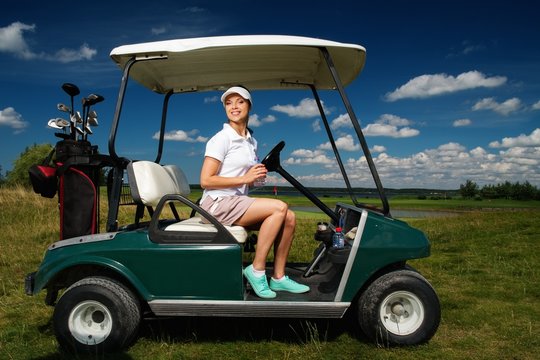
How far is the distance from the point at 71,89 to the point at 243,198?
1.81 metres

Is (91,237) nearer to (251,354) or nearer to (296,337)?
(251,354)

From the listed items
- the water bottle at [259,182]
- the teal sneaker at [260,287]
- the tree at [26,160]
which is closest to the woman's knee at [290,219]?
the water bottle at [259,182]

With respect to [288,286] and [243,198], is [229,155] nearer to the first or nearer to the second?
[243,198]

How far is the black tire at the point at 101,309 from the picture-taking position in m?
3.42

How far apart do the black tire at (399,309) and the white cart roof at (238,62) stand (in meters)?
1.75

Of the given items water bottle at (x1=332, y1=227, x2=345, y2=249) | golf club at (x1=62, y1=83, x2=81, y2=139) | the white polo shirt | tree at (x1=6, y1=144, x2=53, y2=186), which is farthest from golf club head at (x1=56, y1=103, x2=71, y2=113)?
tree at (x1=6, y1=144, x2=53, y2=186)

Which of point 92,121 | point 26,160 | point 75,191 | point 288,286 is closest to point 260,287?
point 288,286

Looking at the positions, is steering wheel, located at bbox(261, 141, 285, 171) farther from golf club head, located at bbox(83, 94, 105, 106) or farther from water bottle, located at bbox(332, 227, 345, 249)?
golf club head, located at bbox(83, 94, 105, 106)

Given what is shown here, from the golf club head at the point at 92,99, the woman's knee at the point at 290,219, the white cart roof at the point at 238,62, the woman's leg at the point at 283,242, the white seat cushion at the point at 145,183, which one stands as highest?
the white cart roof at the point at 238,62

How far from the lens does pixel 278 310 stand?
339 cm

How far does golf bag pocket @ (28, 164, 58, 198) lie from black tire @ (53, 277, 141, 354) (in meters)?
0.87

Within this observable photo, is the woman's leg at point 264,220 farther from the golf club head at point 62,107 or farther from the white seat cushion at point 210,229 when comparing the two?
A: the golf club head at point 62,107

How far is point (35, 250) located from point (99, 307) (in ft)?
18.2

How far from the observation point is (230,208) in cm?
356
